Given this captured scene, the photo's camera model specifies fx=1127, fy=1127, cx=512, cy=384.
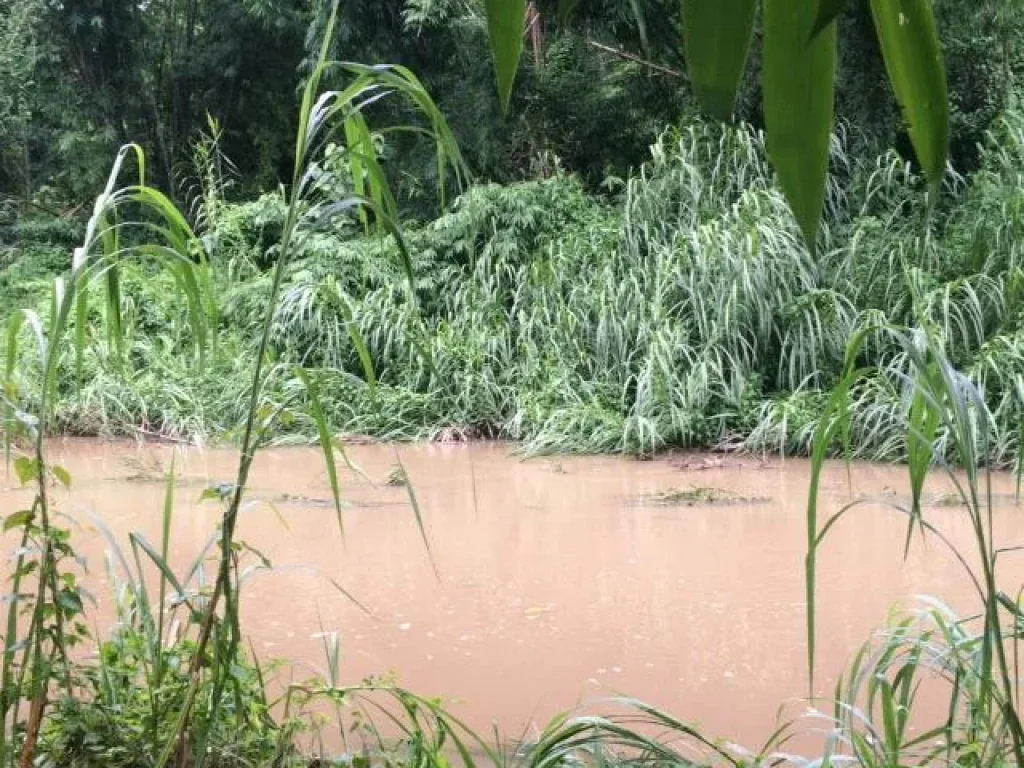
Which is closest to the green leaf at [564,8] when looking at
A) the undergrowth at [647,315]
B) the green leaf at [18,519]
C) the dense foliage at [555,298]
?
the dense foliage at [555,298]

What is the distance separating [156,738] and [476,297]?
4.98 m

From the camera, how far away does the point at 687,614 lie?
240cm

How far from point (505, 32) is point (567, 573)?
8.33 ft

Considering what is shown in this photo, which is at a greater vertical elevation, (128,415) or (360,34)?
(360,34)

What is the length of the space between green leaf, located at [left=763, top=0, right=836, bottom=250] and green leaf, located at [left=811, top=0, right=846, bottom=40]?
0.01 metres

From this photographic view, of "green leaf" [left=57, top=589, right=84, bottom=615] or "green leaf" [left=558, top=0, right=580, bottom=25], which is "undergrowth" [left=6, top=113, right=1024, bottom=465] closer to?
"green leaf" [left=57, top=589, right=84, bottom=615]

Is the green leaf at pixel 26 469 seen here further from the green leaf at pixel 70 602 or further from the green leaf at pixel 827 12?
the green leaf at pixel 827 12

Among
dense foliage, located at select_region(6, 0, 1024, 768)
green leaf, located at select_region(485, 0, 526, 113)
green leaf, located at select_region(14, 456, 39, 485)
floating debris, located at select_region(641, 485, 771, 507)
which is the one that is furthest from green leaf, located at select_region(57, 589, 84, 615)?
floating debris, located at select_region(641, 485, 771, 507)

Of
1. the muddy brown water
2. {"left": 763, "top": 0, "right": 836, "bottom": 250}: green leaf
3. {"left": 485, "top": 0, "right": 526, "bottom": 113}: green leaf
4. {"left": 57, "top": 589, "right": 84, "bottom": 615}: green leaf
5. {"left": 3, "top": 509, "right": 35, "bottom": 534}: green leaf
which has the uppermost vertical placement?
{"left": 485, "top": 0, "right": 526, "bottom": 113}: green leaf

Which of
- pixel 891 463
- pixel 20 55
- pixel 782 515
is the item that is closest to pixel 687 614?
pixel 782 515

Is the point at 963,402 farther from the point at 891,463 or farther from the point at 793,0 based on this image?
the point at 891,463

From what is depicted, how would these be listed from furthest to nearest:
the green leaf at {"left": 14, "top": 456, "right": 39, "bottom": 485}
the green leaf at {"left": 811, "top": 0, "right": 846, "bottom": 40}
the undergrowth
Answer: the undergrowth < the green leaf at {"left": 14, "top": 456, "right": 39, "bottom": 485} < the green leaf at {"left": 811, "top": 0, "right": 846, "bottom": 40}

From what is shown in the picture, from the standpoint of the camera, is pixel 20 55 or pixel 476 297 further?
pixel 20 55

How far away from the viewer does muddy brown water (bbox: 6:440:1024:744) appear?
78.1 inches
